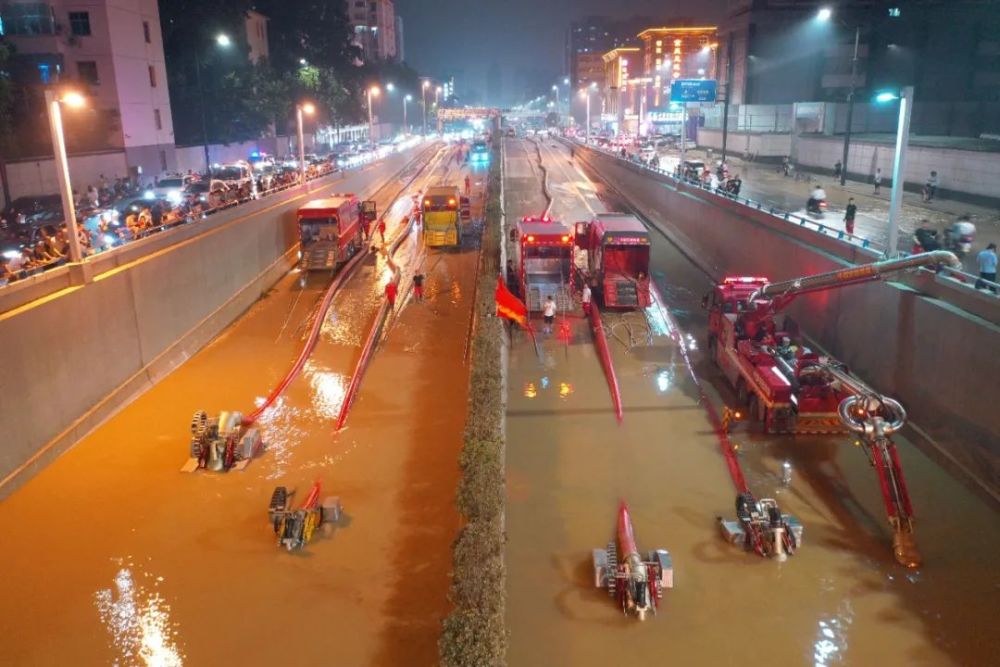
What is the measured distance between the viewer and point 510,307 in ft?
74.3

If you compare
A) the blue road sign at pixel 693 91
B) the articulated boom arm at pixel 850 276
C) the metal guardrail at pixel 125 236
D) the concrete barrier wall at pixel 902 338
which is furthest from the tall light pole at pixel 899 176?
the blue road sign at pixel 693 91

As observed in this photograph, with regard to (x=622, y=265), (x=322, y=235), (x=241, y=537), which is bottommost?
Result: (x=241, y=537)

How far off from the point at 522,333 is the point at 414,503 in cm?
989

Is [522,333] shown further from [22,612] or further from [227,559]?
[22,612]

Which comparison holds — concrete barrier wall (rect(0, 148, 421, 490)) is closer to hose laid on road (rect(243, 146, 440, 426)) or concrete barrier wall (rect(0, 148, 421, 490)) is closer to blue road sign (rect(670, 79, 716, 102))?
hose laid on road (rect(243, 146, 440, 426))

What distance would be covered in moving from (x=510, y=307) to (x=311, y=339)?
5958 mm

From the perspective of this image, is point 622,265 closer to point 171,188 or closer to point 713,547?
point 713,547

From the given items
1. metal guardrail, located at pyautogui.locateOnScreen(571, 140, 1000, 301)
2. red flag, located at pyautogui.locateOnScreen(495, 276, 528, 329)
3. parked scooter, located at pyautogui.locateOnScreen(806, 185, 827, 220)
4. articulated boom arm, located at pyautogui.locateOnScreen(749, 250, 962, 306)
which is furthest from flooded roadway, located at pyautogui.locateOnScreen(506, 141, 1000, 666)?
parked scooter, located at pyautogui.locateOnScreen(806, 185, 827, 220)

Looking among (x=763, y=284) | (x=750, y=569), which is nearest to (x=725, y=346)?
(x=763, y=284)

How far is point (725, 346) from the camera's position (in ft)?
59.6

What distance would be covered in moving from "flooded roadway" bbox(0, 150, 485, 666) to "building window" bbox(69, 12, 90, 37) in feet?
109

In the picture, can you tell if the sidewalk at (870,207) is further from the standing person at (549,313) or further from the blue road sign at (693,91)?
the standing person at (549,313)

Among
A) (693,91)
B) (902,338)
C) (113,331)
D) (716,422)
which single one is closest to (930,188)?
(693,91)

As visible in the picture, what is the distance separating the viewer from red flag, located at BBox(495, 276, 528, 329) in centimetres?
2238
